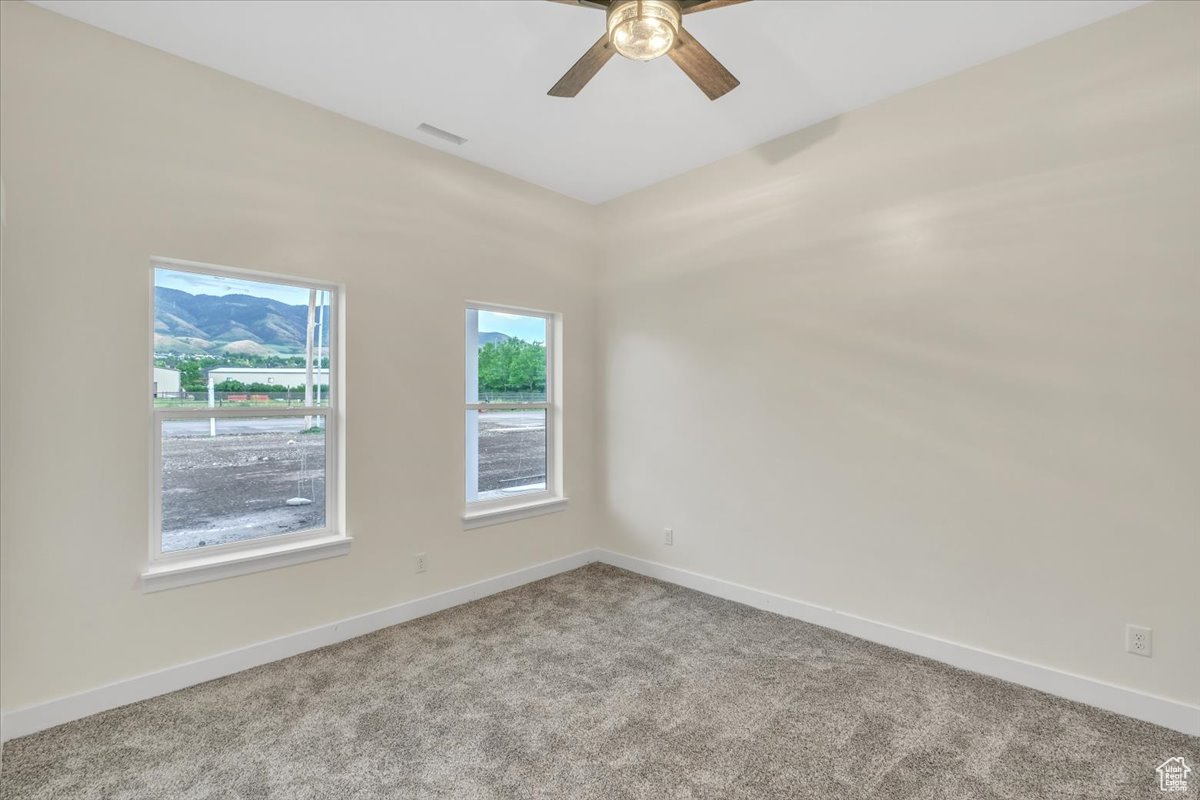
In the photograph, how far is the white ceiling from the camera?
223 centimetres

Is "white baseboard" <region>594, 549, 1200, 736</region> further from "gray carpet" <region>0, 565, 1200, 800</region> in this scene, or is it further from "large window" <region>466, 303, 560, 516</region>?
"large window" <region>466, 303, 560, 516</region>

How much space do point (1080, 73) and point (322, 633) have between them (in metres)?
4.44

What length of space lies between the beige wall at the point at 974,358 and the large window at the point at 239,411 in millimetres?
2272

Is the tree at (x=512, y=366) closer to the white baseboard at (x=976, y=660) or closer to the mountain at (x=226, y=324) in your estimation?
the mountain at (x=226, y=324)

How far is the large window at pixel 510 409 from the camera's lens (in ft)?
12.3

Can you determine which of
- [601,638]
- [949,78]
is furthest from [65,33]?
[949,78]

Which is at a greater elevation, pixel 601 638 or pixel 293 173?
pixel 293 173

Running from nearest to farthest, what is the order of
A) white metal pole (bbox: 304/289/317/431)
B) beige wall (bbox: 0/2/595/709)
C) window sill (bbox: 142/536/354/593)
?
beige wall (bbox: 0/2/595/709) → window sill (bbox: 142/536/354/593) → white metal pole (bbox: 304/289/317/431)

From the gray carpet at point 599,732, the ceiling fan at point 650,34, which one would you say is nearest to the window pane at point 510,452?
the gray carpet at point 599,732

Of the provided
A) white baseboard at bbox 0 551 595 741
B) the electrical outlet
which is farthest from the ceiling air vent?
the electrical outlet

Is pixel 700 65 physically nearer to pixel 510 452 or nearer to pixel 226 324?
pixel 226 324

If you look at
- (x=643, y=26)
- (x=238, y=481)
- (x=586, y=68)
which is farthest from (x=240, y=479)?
(x=643, y=26)

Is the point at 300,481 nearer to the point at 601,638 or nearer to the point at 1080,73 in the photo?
the point at 601,638

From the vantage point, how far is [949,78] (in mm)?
2699
